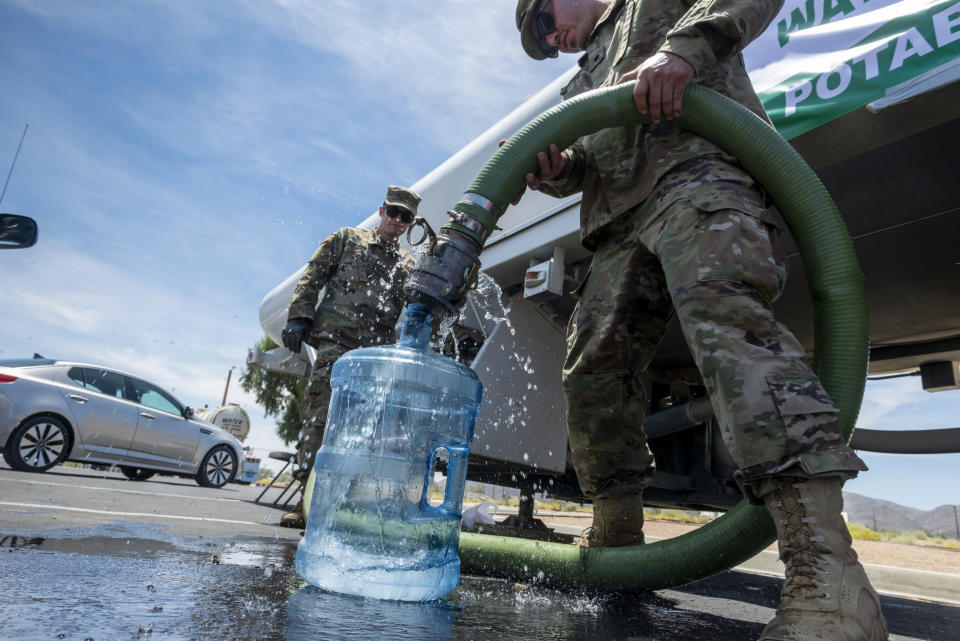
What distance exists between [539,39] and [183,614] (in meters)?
2.42

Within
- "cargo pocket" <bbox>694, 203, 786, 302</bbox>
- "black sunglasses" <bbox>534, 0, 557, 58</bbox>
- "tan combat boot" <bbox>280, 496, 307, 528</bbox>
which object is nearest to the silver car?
"tan combat boot" <bbox>280, 496, 307, 528</bbox>

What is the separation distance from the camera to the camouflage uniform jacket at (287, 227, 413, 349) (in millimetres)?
3928

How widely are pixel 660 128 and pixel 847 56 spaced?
801 millimetres

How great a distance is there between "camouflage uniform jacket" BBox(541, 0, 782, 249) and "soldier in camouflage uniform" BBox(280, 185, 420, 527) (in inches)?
77.5

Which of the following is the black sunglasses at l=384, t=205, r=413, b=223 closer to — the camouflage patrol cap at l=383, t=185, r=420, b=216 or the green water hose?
the camouflage patrol cap at l=383, t=185, r=420, b=216

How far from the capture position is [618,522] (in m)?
1.83

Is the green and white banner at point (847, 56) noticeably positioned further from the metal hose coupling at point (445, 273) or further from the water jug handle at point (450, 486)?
the water jug handle at point (450, 486)

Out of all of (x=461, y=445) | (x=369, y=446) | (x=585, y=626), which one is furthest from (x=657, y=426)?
(x=585, y=626)

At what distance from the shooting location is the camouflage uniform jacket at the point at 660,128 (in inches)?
61.8

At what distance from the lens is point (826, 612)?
1.04 metres

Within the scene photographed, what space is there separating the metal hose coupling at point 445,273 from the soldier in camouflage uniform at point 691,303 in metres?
0.41

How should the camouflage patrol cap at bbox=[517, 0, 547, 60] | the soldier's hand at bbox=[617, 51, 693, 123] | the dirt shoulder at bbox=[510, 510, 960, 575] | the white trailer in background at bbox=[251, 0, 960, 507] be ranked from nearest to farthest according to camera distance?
the soldier's hand at bbox=[617, 51, 693, 123] < the white trailer in background at bbox=[251, 0, 960, 507] < the camouflage patrol cap at bbox=[517, 0, 547, 60] < the dirt shoulder at bbox=[510, 510, 960, 575]

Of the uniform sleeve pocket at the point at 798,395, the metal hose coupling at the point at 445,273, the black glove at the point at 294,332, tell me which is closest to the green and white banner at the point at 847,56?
the uniform sleeve pocket at the point at 798,395

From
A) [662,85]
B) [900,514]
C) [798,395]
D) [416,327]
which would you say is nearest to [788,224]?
[662,85]
